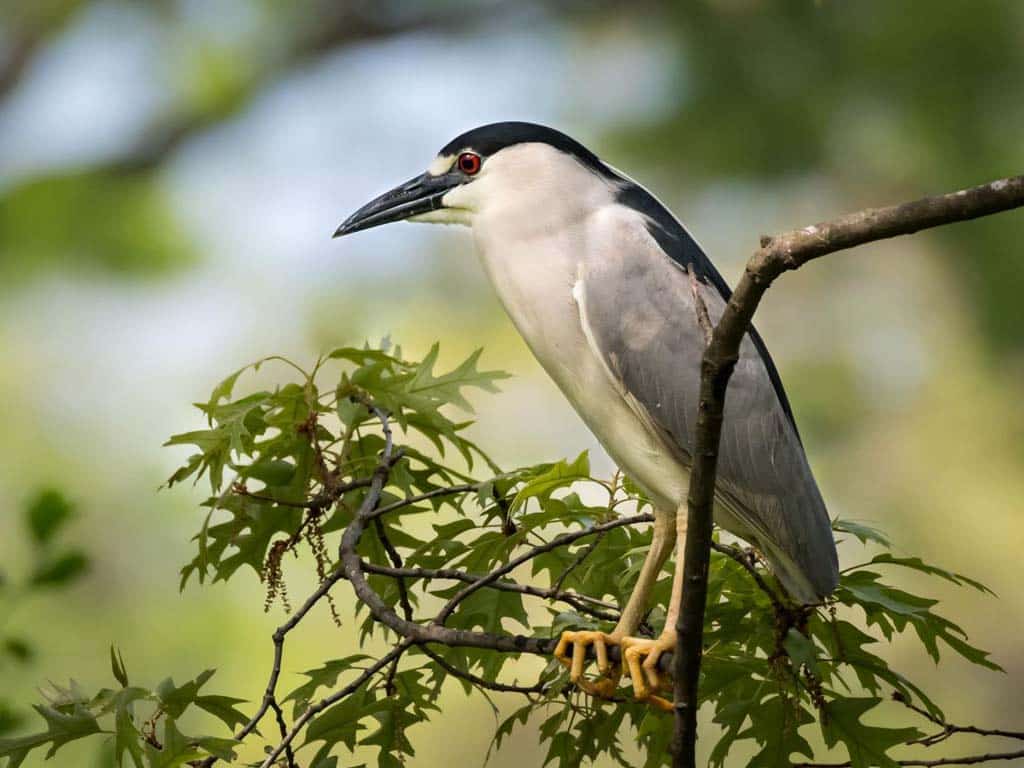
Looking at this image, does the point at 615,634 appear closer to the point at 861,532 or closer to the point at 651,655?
the point at 651,655

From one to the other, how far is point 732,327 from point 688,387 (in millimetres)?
500

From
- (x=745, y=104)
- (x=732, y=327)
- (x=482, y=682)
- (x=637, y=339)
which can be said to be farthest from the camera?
(x=745, y=104)

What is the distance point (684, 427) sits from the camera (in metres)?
1.25

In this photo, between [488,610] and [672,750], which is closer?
[672,750]

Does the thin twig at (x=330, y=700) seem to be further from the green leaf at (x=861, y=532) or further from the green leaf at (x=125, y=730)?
the green leaf at (x=861, y=532)

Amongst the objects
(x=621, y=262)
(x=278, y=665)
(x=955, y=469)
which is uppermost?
(x=955, y=469)

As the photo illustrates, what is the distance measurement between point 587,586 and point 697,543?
12.9 inches

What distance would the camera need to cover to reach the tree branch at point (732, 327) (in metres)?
0.70

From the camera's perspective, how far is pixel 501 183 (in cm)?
140

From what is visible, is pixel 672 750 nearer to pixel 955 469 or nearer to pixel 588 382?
pixel 588 382

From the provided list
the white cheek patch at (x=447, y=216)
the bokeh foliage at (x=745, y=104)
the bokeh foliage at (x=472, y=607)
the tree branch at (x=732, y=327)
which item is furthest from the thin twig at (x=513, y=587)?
the bokeh foliage at (x=745, y=104)

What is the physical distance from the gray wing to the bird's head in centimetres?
11

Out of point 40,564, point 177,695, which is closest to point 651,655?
point 177,695

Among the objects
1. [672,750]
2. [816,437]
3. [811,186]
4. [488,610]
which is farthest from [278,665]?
[811,186]
